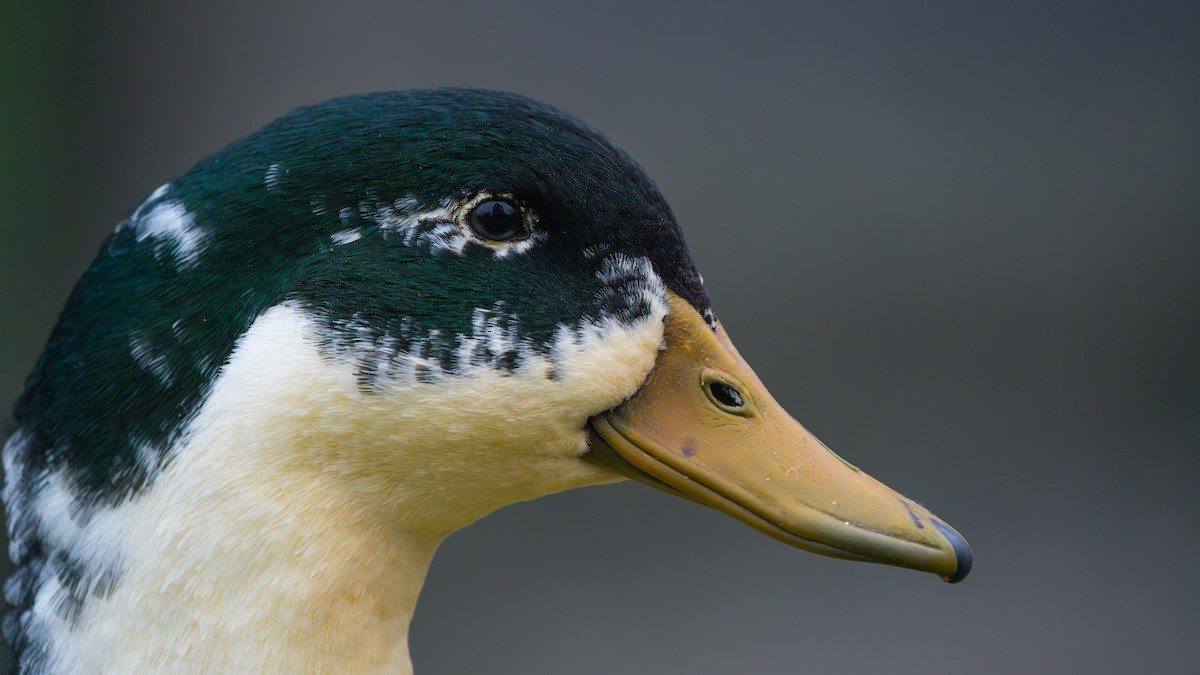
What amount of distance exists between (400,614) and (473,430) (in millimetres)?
360

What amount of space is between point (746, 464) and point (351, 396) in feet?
1.76

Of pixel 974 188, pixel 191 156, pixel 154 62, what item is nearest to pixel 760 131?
pixel 974 188

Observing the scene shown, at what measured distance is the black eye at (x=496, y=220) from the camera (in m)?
1.47

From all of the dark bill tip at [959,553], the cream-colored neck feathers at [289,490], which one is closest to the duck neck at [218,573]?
the cream-colored neck feathers at [289,490]

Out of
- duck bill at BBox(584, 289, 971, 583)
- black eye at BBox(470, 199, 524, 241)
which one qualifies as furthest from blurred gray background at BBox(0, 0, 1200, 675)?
black eye at BBox(470, 199, 524, 241)

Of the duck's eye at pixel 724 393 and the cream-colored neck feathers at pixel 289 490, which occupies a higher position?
the duck's eye at pixel 724 393

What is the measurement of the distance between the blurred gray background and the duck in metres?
2.93

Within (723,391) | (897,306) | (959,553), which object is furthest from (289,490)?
(897,306)

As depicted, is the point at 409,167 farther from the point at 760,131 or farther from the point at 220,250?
the point at 760,131

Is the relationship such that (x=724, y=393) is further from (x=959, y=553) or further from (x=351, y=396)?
(x=351, y=396)

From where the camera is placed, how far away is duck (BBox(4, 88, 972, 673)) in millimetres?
1389

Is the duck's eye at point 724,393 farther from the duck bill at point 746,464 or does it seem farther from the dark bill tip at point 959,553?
the dark bill tip at point 959,553

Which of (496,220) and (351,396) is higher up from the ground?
(496,220)

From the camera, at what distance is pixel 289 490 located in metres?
1.41
